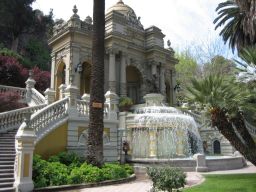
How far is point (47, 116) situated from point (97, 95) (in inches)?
117

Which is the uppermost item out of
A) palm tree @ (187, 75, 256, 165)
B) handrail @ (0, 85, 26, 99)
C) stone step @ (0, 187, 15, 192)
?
handrail @ (0, 85, 26, 99)

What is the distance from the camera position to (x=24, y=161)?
41.5ft

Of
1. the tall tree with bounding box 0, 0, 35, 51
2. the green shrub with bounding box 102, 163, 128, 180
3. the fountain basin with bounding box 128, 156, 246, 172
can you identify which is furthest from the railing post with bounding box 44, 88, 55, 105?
the tall tree with bounding box 0, 0, 35, 51

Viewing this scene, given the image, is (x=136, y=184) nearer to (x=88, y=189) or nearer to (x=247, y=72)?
(x=88, y=189)

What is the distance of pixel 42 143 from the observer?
1639 cm

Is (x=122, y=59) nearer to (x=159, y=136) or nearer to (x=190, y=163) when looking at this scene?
(x=159, y=136)

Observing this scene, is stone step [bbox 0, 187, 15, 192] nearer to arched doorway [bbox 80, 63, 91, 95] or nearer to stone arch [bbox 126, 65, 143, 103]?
arched doorway [bbox 80, 63, 91, 95]

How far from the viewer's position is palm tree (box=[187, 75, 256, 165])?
1062 centimetres

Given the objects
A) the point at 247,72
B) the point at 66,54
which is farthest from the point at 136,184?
the point at 66,54

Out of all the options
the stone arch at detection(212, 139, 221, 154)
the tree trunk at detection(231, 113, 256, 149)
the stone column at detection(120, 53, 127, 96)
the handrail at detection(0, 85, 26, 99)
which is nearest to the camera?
the tree trunk at detection(231, 113, 256, 149)

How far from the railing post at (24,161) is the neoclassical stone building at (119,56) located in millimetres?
15348

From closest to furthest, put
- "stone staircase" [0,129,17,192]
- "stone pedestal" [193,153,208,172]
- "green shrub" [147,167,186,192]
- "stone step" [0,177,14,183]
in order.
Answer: "green shrub" [147,167,186,192] < "stone staircase" [0,129,17,192] < "stone step" [0,177,14,183] < "stone pedestal" [193,153,208,172]

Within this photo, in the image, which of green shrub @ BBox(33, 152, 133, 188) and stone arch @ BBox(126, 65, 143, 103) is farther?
stone arch @ BBox(126, 65, 143, 103)

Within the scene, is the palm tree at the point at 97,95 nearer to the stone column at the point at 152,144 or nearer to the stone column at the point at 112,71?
the stone column at the point at 152,144
